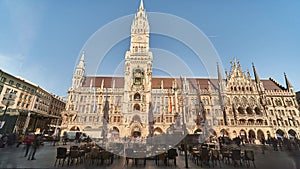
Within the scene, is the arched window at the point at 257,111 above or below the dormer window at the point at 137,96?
below

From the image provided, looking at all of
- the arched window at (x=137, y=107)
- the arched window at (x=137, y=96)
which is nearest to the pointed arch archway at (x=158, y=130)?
the arched window at (x=137, y=107)

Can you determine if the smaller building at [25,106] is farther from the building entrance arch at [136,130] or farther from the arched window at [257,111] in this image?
the arched window at [257,111]

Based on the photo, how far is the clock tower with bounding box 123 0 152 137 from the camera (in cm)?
3231

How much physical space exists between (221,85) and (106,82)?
1337 inches

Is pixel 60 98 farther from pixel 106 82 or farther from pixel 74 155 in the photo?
pixel 74 155

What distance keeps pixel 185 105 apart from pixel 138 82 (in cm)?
1387

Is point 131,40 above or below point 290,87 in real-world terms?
above

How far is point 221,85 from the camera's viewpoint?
3747cm

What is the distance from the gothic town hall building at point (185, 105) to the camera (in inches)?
1275

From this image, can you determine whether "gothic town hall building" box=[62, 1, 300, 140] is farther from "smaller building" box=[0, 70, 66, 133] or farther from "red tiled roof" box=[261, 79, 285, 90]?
"smaller building" box=[0, 70, 66, 133]

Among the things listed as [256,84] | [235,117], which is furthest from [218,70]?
[235,117]

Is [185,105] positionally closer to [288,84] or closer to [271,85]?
[271,85]

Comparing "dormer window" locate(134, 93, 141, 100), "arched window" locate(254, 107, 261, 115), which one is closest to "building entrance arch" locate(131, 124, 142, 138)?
"dormer window" locate(134, 93, 141, 100)

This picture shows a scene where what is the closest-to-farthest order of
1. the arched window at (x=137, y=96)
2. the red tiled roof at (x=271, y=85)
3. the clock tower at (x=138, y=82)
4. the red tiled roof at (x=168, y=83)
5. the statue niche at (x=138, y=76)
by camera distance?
the clock tower at (x=138, y=82) < the arched window at (x=137, y=96) < the statue niche at (x=138, y=76) < the red tiled roof at (x=271, y=85) < the red tiled roof at (x=168, y=83)
